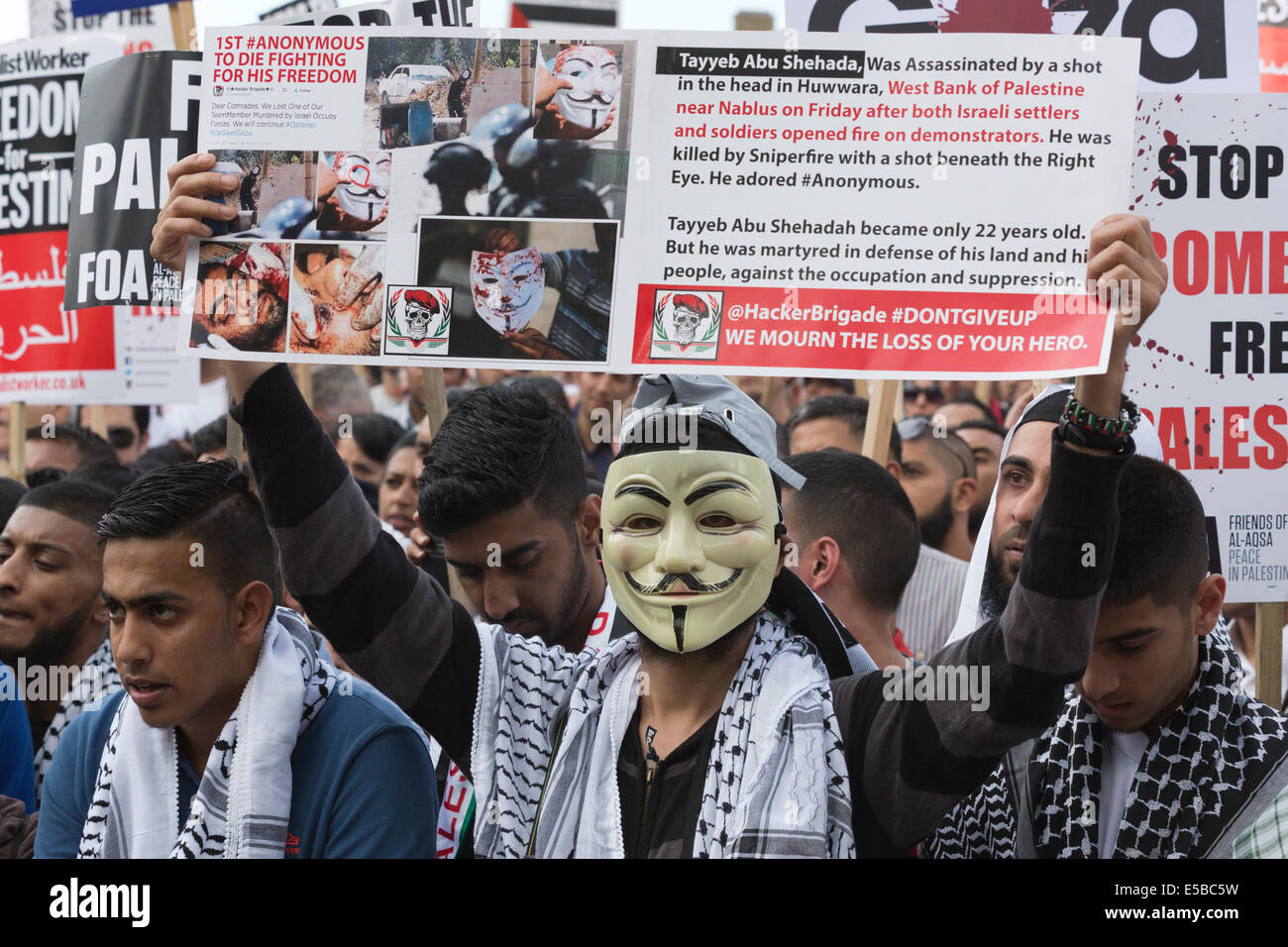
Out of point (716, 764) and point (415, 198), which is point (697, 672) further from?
point (415, 198)

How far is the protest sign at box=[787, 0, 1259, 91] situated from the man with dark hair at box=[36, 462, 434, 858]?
6.03ft

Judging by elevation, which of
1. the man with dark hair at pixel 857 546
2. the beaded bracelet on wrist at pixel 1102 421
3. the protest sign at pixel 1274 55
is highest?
the protest sign at pixel 1274 55

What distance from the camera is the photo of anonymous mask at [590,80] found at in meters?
2.73

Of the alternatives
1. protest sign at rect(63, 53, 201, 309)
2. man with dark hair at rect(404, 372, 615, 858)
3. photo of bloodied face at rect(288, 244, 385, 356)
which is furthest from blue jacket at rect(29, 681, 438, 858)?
protest sign at rect(63, 53, 201, 309)

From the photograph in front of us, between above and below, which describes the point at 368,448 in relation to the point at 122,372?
below

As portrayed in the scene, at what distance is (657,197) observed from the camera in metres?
2.71

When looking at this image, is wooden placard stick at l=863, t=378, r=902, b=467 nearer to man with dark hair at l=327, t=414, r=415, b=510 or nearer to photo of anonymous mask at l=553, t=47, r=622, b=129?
photo of anonymous mask at l=553, t=47, r=622, b=129

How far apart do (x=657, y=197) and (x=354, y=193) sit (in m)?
0.60

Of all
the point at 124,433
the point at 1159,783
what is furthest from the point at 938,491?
the point at 124,433

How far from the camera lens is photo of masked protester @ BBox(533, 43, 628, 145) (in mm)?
2730

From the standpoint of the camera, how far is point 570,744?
2.55 m

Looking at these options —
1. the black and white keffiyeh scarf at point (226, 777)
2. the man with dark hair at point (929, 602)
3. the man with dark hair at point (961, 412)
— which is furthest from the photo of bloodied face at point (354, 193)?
the man with dark hair at point (961, 412)

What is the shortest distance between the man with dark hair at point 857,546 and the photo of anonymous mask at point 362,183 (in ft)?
5.44

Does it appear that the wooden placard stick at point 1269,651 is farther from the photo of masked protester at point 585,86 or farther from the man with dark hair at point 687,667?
the photo of masked protester at point 585,86
